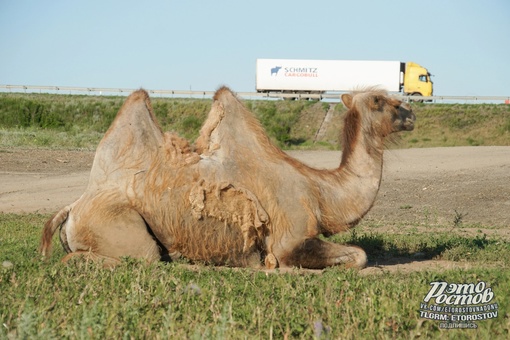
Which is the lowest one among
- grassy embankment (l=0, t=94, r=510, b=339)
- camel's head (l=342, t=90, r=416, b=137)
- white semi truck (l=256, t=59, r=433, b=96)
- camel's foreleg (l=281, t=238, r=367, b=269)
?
camel's foreleg (l=281, t=238, r=367, b=269)

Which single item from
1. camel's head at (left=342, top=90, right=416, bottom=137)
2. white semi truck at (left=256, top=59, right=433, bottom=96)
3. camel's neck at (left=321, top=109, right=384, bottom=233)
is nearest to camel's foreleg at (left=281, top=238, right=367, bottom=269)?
camel's neck at (left=321, top=109, right=384, bottom=233)

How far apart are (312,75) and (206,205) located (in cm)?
6229

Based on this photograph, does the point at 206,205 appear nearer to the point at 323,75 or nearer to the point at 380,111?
the point at 380,111

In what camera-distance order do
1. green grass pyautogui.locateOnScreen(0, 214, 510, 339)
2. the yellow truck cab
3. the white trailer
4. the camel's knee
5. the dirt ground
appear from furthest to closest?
the white trailer → the yellow truck cab → the dirt ground → the camel's knee → green grass pyautogui.locateOnScreen(0, 214, 510, 339)

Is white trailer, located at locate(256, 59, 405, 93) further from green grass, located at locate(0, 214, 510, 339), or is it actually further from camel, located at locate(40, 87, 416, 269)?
green grass, located at locate(0, 214, 510, 339)

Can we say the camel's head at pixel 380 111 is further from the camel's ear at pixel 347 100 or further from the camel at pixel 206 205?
the camel at pixel 206 205

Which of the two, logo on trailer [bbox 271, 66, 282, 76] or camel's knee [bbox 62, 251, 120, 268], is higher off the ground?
logo on trailer [bbox 271, 66, 282, 76]

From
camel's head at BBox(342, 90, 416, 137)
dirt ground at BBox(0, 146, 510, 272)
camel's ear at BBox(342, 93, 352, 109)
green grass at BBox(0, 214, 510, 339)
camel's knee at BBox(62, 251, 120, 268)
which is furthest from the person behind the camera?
dirt ground at BBox(0, 146, 510, 272)

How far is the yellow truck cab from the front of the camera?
64.3 meters

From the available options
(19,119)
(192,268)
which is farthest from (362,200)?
(19,119)

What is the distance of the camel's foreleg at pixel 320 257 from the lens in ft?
27.7

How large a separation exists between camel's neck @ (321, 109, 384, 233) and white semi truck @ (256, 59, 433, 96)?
58.2m

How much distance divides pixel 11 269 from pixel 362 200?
3.75 m

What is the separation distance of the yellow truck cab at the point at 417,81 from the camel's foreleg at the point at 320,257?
57269mm
